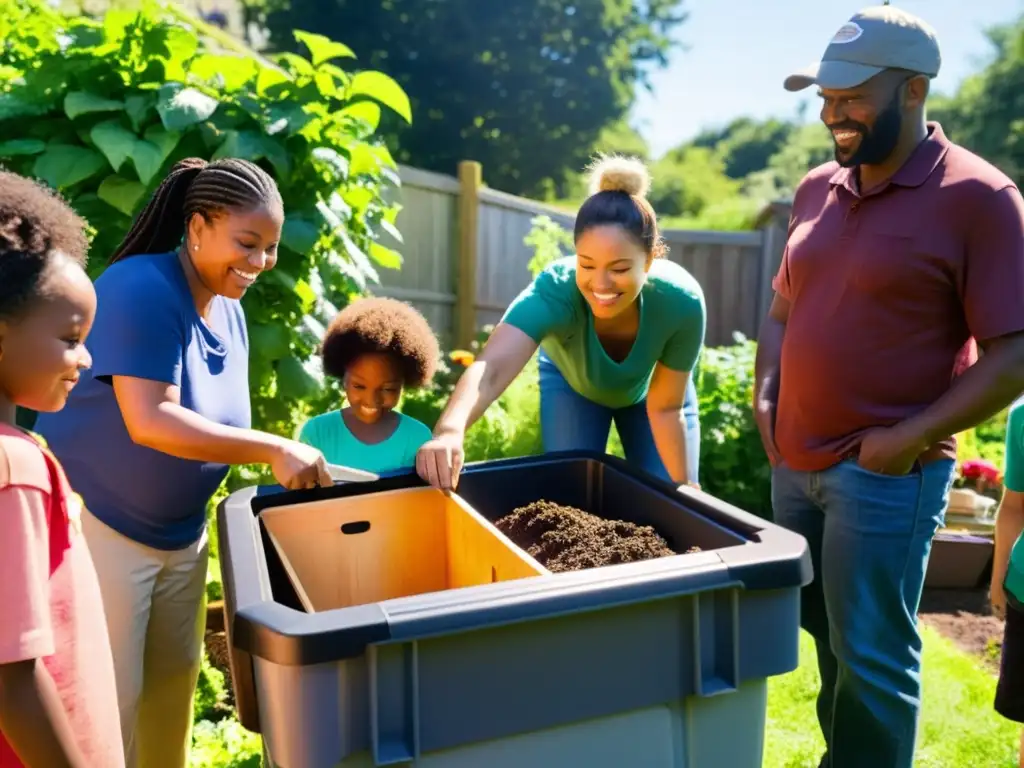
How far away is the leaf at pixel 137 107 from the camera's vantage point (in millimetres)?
2977

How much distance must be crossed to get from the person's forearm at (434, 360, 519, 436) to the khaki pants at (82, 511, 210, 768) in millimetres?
676

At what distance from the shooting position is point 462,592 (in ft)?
3.76

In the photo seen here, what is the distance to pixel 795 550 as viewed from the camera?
4.39 feet

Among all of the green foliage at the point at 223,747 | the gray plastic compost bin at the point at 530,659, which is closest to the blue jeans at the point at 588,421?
the gray plastic compost bin at the point at 530,659

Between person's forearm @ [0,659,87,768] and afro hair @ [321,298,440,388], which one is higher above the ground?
afro hair @ [321,298,440,388]

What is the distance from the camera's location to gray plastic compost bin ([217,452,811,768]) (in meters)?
1.08

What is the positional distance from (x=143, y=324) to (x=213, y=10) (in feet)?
59.7

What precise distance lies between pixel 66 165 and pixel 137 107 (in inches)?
12.3

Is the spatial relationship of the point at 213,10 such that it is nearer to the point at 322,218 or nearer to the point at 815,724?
the point at 322,218

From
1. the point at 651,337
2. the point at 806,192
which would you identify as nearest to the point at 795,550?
the point at 651,337

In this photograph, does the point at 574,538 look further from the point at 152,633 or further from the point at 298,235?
the point at 298,235

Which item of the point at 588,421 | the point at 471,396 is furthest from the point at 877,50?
the point at 588,421

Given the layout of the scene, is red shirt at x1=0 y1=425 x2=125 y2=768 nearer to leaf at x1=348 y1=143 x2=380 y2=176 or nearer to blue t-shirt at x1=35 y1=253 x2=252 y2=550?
blue t-shirt at x1=35 y1=253 x2=252 y2=550

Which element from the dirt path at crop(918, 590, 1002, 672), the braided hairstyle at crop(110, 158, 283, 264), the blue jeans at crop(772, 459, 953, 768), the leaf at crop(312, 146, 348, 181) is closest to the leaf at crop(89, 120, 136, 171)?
the leaf at crop(312, 146, 348, 181)
